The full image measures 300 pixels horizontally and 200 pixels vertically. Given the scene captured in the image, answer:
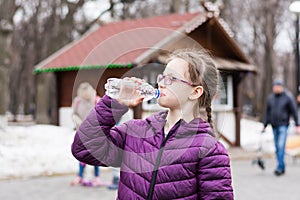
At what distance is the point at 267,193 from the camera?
7.86 metres

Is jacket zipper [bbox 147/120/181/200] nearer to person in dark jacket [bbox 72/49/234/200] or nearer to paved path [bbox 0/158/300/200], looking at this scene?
person in dark jacket [bbox 72/49/234/200]

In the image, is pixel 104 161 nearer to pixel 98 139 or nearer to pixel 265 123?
pixel 98 139

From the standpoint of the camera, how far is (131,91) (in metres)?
2.24

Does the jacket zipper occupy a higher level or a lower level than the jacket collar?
lower

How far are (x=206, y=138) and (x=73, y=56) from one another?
13586mm

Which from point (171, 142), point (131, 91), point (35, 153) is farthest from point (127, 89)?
point (35, 153)

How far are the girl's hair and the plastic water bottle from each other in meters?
0.22

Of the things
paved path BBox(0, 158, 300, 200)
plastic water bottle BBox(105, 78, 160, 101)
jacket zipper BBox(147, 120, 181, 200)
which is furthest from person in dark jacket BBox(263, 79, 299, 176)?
plastic water bottle BBox(105, 78, 160, 101)

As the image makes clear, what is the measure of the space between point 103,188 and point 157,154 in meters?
5.95

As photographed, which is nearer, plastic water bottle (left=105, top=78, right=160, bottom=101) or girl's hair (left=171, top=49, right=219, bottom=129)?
plastic water bottle (left=105, top=78, right=160, bottom=101)

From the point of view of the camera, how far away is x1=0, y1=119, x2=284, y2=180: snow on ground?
32.6 feet

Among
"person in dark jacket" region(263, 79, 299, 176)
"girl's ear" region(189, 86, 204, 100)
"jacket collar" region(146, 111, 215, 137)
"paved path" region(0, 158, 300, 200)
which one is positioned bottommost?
"paved path" region(0, 158, 300, 200)

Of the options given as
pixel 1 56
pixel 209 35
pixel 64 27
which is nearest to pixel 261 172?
pixel 209 35

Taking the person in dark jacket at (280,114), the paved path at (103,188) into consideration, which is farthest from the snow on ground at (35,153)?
the person in dark jacket at (280,114)
